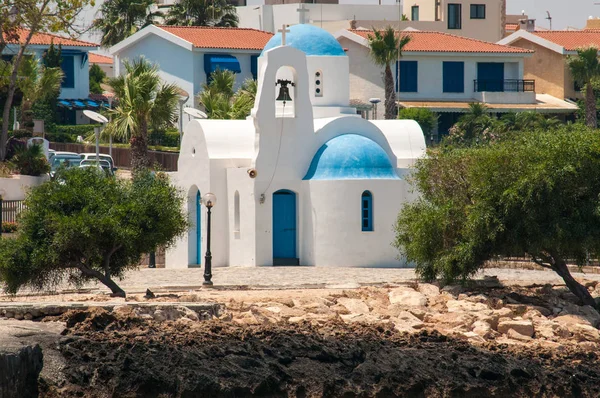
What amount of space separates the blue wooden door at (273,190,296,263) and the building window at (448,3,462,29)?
4666cm

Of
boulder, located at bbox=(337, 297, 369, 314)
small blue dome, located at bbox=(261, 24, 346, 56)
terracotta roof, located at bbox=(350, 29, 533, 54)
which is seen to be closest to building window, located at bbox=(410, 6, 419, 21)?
terracotta roof, located at bbox=(350, 29, 533, 54)

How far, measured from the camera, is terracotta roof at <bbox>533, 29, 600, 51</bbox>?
67.8 m

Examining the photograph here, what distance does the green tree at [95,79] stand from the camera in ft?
244

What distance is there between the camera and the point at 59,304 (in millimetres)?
23578

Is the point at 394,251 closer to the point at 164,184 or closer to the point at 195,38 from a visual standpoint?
the point at 164,184

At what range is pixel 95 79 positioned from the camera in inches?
3014

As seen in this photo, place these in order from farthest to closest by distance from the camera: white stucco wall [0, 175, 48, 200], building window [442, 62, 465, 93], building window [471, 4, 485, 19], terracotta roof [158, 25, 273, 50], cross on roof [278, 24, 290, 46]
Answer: building window [471, 4, 485, 19] → building window [442, 62, 465, 93] → terracotta roof [158, 25, 273, 50] → white stucco wall [0, 175, 48, 200] → cross on roof [278, 24, 290, 46]

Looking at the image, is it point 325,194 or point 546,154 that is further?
point 325,194

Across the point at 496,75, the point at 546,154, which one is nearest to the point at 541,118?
the point at 496,75

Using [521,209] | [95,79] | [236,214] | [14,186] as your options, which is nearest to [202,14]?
[95,79]

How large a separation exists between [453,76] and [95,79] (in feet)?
78.4

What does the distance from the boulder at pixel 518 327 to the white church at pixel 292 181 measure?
29.2ft

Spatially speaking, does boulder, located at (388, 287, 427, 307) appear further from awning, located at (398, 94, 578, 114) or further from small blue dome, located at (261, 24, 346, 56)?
awning, located at (398, 94, 578, 114)

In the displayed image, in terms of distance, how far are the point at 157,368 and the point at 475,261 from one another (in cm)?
879
